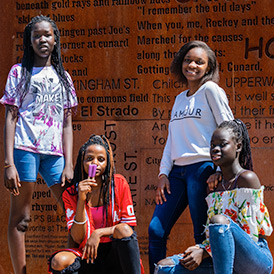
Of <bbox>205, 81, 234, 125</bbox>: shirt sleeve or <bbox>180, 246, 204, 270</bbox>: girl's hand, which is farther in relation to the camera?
<bbox>205, 81, 234, 125</bbox>: shirt sleeve

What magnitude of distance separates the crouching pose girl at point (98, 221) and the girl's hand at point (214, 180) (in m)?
0.55

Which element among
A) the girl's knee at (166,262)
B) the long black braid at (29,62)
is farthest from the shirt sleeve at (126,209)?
the long black braid at (29,62)

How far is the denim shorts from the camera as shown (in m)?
3.92

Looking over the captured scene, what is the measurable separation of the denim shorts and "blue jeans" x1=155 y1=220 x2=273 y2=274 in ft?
4.31

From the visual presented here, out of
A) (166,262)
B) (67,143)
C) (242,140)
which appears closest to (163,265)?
(166,262)

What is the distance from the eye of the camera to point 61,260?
11.1ft

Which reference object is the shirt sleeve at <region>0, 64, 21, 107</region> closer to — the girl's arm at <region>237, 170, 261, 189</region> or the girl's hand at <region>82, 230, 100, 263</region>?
the girl's hand at <region>82, 230, 100, 263</region>

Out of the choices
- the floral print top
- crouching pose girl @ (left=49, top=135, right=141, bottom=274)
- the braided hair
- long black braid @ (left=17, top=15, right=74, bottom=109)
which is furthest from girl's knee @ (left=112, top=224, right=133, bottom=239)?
long black braid @ (left=17, top=15, right=74, bottom=109)

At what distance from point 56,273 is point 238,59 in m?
2.73

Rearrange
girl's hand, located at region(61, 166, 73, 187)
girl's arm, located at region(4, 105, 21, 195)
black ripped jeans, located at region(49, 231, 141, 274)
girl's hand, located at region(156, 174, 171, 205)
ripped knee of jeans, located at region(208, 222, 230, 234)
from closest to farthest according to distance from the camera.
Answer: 1. ripped knee of jeans, located at region(208, 222, 230, 234)
2. black ripped jeans, located at region(49, 231, 141, 274)
3. girl's hand, located at region(156, 174, 171, 205)
4. girl's arm, located at region(4, 105, 21, 195)
5. girl's hand, located at region(61, 166, 73, 187)

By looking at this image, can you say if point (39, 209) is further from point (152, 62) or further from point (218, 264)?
point (218, 264)

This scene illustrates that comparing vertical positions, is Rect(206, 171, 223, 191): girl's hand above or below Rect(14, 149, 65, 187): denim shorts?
below

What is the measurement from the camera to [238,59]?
516 cm

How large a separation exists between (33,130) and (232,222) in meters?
1.57
